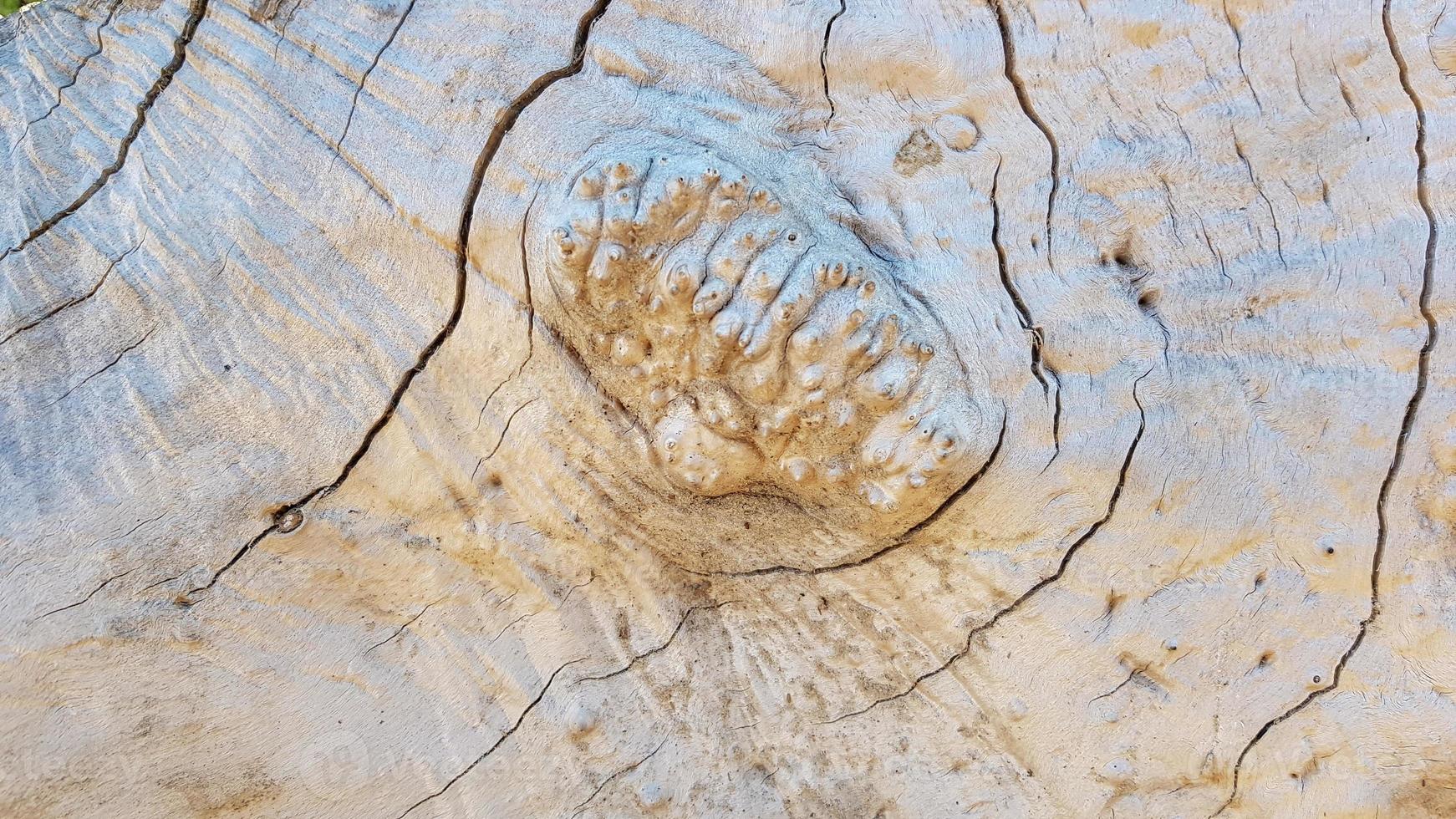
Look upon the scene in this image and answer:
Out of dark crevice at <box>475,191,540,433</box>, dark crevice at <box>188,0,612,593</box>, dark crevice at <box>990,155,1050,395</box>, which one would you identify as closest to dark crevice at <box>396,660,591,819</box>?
dark crevice at <box>188,0,612,593</box>

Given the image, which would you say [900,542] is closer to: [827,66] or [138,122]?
[827,66]

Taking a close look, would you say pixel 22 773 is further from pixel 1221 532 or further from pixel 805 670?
pixel 1221 532

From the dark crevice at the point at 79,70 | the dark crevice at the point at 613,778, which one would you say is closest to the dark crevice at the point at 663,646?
the dark crevice at the point at 613,778

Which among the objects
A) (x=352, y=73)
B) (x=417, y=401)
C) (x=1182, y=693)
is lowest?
(x=1182, y=693)

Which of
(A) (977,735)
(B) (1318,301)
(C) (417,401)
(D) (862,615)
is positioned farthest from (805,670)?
(B) (1318,301)

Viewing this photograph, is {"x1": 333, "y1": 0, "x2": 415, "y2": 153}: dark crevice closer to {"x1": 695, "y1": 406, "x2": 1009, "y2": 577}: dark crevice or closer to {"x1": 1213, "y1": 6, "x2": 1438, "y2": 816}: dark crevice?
{"x1": 695, "y1": 406, "x2": 1009, "y2": 577}: dark crevice

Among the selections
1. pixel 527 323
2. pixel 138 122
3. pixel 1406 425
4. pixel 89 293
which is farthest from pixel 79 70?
pixel 1406 425

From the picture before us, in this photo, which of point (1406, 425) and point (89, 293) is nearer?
point (1406, 425)
